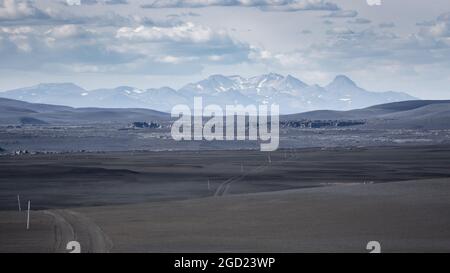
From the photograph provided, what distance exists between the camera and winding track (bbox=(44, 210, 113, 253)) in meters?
26.2

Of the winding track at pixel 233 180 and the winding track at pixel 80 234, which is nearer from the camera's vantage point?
the winding track at pixel 80 234

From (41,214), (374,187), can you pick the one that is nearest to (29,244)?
(41,214)

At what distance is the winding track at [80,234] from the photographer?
26188 mm

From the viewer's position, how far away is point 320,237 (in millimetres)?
28516

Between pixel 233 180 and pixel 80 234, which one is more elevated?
pixel 233 180

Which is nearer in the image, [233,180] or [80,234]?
[80,234]

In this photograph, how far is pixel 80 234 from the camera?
29.4 metres

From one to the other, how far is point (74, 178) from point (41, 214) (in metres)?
22.5

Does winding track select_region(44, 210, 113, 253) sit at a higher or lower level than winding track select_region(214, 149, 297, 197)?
lower

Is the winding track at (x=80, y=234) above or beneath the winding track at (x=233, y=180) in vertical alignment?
beneath
